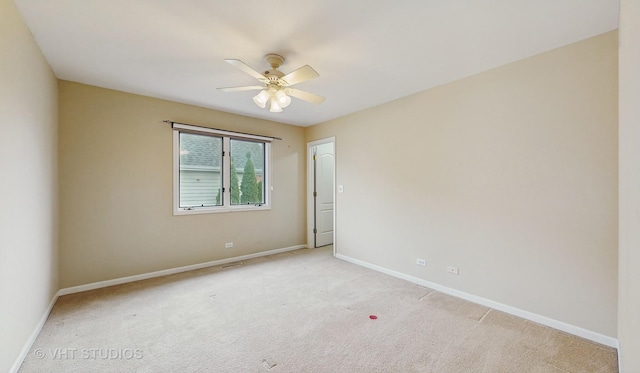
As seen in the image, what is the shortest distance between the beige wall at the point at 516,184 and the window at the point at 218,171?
87.3 inches

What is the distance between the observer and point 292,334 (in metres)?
2.23

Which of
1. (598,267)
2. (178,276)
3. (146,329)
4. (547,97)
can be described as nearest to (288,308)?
(146,329)

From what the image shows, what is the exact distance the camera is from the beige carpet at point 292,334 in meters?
1.87

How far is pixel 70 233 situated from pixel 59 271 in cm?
45

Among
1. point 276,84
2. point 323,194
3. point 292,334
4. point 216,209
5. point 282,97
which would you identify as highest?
point 276,84

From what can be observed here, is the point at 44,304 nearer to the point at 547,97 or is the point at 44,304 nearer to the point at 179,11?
the point at 179,11

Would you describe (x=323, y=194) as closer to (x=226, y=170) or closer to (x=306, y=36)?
(x=226, y=170)

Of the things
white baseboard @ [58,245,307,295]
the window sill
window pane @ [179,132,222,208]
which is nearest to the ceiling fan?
window pane @ [179,132,222,208]

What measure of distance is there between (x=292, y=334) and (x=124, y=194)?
9.56 ft

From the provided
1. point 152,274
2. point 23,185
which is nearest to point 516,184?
point 23,185

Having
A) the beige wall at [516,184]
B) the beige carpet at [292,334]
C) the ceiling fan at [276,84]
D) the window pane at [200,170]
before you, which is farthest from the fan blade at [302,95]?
the beige carpet at [292,334]

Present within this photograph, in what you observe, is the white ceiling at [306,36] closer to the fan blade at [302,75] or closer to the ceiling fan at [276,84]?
the ceiling fan at [276,84]

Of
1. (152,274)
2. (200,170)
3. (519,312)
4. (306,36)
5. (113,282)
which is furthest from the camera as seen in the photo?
(200,170)

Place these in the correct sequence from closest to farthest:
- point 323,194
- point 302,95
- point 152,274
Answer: point 302,95 → point 152,274 → point 323,194
